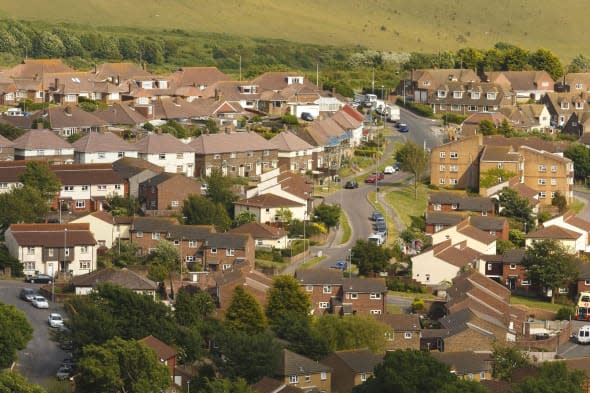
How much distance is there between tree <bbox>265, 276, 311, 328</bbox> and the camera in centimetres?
5312

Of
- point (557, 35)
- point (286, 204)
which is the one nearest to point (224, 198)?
point (286, 204)

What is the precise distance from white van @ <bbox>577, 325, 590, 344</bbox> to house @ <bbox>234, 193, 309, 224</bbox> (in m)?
13.4

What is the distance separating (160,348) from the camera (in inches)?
1887

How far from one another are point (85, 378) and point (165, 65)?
6979cm

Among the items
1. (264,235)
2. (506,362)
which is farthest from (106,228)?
(506,362)

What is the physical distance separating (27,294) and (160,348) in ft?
25.6

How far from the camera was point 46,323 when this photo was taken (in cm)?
5188

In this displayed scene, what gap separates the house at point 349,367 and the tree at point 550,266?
11.9m

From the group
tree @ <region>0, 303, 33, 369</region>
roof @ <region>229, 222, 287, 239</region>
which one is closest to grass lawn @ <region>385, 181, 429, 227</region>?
roof @ <region>229, 222, 287, 239</region>

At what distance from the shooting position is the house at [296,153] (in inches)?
2926

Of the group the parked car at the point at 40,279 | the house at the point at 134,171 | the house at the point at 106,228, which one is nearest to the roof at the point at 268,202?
the house at the point at 134,171

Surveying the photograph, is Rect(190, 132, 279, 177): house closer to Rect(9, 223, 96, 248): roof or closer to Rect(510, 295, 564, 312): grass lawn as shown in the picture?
Rect(9, 223, 96, 248): roof

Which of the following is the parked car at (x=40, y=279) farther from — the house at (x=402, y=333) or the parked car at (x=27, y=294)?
the house at (x=402, y=333)

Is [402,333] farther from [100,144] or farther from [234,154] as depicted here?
[234,154]
